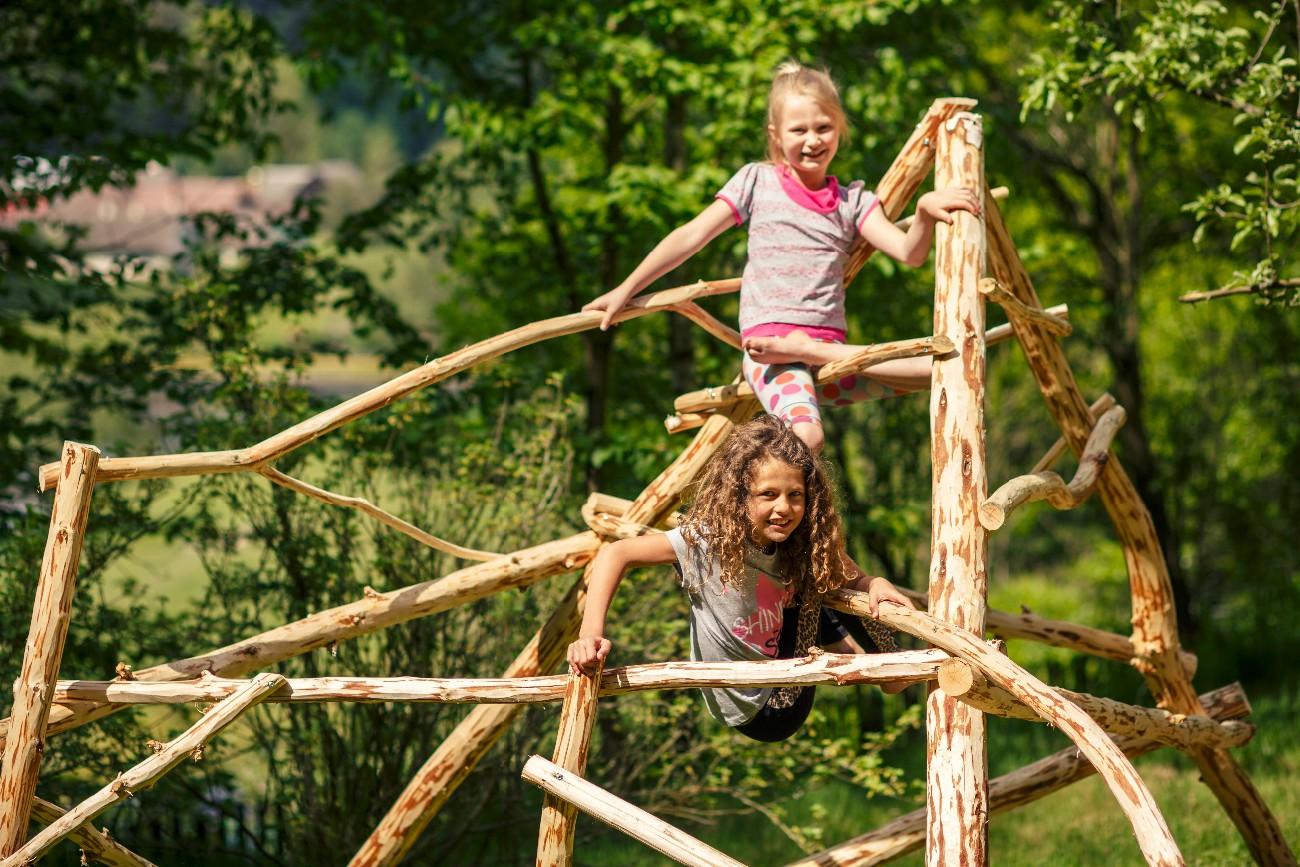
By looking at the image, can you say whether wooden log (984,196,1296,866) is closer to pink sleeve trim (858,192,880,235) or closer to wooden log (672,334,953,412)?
pink sleeve trim (858,192,880,235)

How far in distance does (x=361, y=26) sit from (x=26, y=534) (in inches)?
153

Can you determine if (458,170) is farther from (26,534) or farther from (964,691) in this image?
(964,691)

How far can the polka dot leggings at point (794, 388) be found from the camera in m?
4.53

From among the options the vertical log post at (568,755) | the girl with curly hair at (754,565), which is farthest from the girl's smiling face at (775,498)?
the vertical log post at (568,755)

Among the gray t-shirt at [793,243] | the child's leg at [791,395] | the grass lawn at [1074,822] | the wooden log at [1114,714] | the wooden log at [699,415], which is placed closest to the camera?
the wooden log at [1114,714]

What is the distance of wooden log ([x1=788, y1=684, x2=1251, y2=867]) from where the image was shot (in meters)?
4.88

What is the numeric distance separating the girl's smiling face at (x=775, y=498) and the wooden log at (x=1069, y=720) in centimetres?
33

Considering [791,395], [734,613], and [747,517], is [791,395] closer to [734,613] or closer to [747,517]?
[747,517]

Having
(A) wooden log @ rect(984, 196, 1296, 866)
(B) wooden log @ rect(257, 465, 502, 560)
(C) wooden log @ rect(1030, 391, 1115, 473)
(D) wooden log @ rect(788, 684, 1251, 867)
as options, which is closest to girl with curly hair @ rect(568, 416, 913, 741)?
(D) wooden log @ rect(788, 684, 1251, 867)

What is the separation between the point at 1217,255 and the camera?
13.9 m

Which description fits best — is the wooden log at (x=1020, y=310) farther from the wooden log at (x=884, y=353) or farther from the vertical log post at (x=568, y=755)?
the vertical log post at (x=568, y=755)

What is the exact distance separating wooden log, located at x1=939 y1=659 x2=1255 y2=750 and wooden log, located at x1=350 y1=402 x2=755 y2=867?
1.26 m

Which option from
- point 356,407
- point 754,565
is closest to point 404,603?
point 356,407

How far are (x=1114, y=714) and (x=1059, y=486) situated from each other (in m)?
0.70
